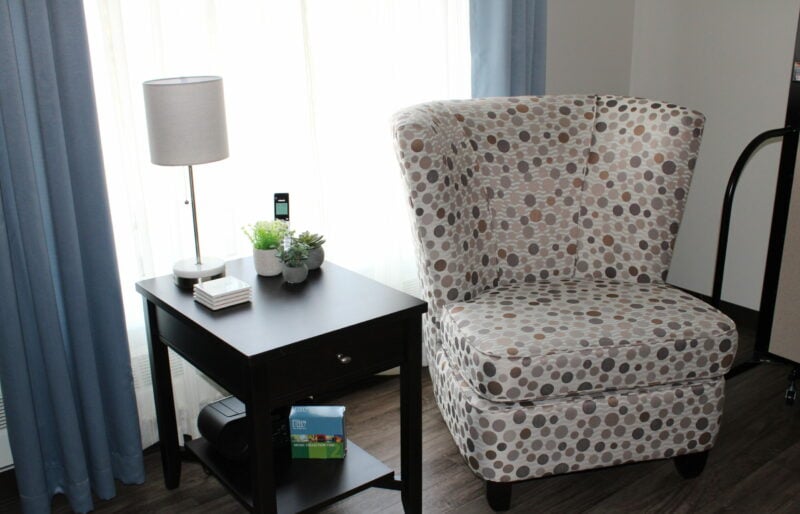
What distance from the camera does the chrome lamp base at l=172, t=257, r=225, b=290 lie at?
195 centimetres

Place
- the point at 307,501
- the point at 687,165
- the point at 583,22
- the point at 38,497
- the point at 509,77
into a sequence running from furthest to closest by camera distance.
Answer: the point at 583,22 < the point at 509,77 < the point at 687,165 < the point at 38,497 < the point at 307,501

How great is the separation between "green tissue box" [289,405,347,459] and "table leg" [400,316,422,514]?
183mm

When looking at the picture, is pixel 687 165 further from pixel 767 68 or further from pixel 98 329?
pixel 98 329

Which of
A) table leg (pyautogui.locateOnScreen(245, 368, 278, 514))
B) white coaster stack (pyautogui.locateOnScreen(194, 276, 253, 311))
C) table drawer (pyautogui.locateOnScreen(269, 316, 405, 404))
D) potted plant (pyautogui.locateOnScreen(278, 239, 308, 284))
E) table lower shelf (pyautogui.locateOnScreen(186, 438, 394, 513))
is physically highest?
potted plant (pyautogui.locateOnScreen(278, 239, 308, 284))

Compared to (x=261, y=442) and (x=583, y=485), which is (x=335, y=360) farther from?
(x=583, y=485)

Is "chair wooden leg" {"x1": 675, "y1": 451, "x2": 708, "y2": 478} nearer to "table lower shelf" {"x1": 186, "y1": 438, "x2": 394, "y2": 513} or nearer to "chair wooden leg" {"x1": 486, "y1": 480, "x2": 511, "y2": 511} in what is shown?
"chair wooden leg" {"x1": 486, "y1": 480, "x2": 511, "y2": 511}

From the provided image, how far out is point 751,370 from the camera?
2.84 metres

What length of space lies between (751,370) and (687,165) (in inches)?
37.7

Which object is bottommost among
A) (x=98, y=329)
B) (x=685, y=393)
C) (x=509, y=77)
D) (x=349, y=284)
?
(x=685, y=393)

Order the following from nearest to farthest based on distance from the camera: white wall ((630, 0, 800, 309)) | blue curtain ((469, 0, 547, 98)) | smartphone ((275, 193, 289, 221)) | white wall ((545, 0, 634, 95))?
smartphone ((275, 193, 289, 221)), blue curtain ((469, 0, 547, 98)), white wall ((630, 0, 800, 309)), white wall ((545, 0, 634, 95))

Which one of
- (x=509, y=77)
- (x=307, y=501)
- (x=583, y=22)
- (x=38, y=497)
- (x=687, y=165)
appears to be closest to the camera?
(x=307, y=501)

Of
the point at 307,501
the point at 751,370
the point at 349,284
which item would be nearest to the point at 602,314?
the point at 349,284

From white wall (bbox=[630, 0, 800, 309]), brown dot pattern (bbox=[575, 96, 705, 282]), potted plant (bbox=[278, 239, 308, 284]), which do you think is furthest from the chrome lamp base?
white wall (bbox=[630, 0, 800, 309])

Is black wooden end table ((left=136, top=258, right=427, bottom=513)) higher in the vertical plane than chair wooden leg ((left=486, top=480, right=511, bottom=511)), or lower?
higher
